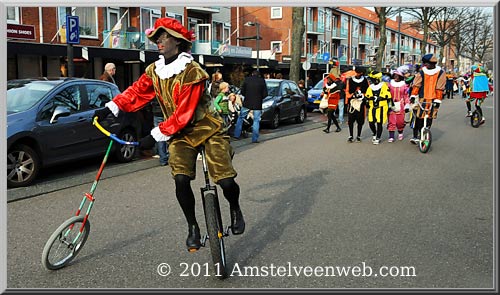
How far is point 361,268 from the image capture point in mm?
4289

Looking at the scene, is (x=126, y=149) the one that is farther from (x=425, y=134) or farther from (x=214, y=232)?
(x=425, y=134)

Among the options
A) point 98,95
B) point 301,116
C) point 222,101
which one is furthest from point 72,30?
point 301,116

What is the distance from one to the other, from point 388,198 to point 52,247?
4.33 m

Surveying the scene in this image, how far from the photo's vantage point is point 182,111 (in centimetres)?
407

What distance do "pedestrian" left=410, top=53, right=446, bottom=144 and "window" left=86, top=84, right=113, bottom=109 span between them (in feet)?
21.2

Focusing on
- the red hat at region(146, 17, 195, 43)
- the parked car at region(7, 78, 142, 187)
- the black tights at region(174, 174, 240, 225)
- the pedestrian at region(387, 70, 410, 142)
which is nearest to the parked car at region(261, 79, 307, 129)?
the pedestrian at region(387, 70, 410, 142)

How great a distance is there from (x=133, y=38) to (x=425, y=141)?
16423 millimetres

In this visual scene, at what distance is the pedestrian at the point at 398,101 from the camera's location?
1283cm

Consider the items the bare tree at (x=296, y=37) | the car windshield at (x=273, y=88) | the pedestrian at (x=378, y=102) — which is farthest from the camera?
the bare tree at (x=296, y=37)

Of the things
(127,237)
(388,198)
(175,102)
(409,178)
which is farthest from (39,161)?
(409,178)

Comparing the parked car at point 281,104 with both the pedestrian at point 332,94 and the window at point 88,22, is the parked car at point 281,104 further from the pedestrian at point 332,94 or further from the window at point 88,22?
the window at point 88,22

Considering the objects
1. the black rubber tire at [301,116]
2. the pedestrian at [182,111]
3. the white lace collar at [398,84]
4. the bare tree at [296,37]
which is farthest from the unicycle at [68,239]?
the bare tree at [296,37]

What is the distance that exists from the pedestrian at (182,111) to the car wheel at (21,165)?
12.2ft
